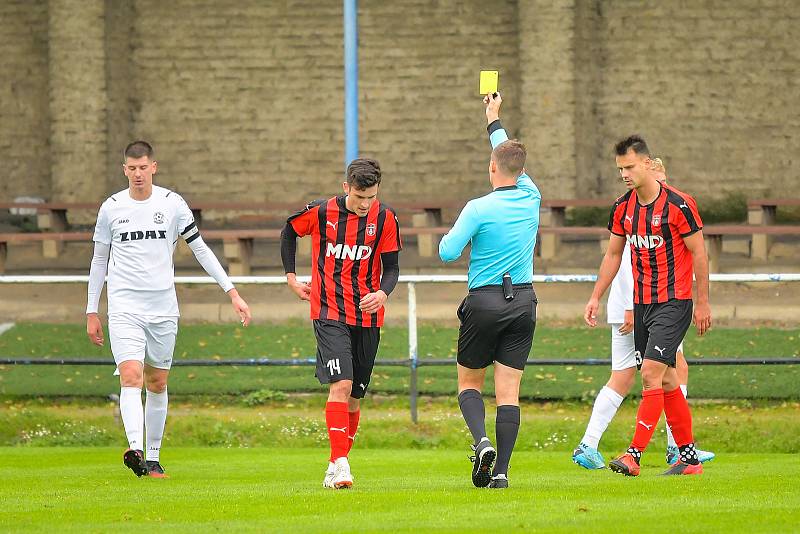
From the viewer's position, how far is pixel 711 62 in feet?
81.0

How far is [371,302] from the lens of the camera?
302 inches

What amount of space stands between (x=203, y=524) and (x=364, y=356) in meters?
1.80

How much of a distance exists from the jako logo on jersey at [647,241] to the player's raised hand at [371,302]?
61.6 inches

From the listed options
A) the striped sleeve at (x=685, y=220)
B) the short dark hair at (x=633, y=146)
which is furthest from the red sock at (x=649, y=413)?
the short dark hair at (x=633, y=146)

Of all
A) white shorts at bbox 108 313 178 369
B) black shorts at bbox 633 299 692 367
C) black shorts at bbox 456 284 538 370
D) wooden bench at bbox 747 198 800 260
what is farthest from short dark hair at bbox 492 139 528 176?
Result: wooden bench at bbox 747 198 800 260

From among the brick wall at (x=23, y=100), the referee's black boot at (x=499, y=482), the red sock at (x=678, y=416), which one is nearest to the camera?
the referee's black boot at (x=499, y=482)

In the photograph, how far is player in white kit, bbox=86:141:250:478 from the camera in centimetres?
845

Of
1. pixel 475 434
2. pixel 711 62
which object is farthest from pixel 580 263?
pixel 475 434

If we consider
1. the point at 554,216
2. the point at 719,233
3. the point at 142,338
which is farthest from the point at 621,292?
the point at 554,216

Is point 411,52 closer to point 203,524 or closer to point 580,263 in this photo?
point 580,263

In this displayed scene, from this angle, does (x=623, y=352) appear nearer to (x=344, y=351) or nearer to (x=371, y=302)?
(x=371, y=302)

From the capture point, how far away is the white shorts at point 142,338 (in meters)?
8.45

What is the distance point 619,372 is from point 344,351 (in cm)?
220

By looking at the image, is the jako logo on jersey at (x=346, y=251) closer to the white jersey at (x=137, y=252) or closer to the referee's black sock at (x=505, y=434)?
the referee's black sock at (x=505, y=434)
